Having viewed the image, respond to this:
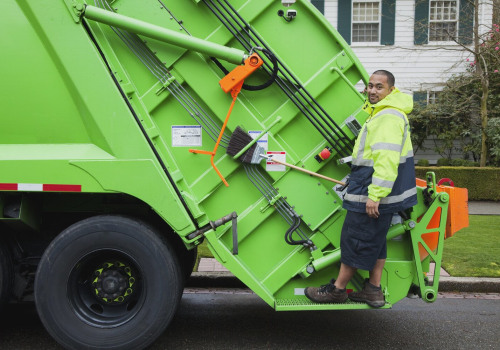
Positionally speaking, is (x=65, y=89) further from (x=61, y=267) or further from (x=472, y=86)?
(x=472, y=86)

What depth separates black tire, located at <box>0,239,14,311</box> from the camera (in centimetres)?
337

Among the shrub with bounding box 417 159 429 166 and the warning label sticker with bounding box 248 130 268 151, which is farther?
the shrub with bounding box 417 159 429 166

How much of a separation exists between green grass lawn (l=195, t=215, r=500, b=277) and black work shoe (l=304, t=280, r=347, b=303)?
4.26 feet

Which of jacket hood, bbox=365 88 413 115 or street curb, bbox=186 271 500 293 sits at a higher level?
jacket hood, bbox=365 88 413 115

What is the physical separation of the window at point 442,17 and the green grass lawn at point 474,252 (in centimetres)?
821

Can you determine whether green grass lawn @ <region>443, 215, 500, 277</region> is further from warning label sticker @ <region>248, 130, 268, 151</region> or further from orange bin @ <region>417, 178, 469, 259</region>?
warning label sticker @ <region>248, 130, 268, 151</region>

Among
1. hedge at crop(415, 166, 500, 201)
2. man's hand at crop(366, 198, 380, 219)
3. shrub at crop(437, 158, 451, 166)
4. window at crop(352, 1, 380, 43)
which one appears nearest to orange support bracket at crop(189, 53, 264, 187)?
man's hand at crop(366, 198, 380, 219)

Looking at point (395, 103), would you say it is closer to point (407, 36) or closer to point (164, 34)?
point (164, 34)

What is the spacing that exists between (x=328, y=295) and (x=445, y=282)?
233 centimetres

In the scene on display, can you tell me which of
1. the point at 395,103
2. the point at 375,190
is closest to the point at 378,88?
the point at 395,103

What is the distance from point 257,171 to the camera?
11.4 feet

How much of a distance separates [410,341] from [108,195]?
255 cm

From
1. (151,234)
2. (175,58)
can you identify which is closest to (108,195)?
(151,234)

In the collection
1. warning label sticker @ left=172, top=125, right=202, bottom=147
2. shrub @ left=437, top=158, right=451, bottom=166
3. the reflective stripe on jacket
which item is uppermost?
warning label sticker @ left=172, top=125, right=202, bottom=147
